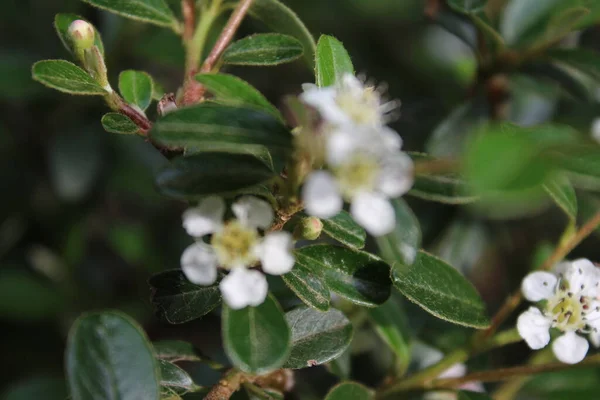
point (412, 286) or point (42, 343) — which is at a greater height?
point (412, 286)

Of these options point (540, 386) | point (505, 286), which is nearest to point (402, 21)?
point (505, 286)

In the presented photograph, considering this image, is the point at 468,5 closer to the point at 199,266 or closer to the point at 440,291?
the point at 440,291

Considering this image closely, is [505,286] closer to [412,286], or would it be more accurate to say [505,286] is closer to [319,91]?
[412,286]

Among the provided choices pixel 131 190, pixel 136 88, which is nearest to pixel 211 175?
pixel 136 88

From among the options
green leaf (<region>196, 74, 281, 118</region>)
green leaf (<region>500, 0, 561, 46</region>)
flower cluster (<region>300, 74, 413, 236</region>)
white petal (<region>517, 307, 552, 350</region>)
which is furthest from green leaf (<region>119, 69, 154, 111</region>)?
green leaf (<region>500, 0, 561, 46</region>)

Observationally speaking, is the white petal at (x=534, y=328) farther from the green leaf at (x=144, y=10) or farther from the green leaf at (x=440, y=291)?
the green leaf at (x=144, y=10)

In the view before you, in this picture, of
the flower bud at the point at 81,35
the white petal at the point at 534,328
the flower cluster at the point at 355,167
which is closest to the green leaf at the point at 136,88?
the flower bud at the point at 81,35
